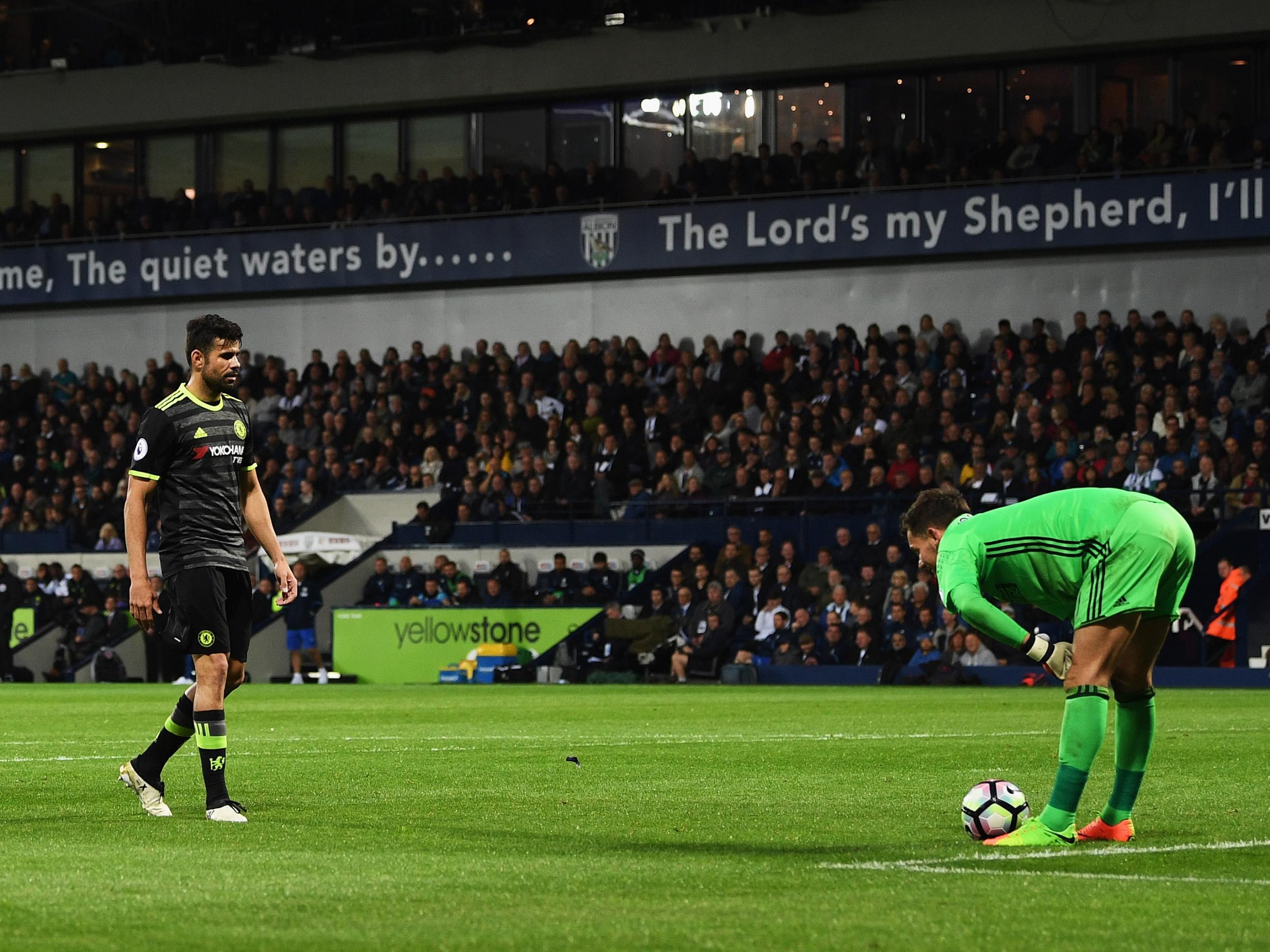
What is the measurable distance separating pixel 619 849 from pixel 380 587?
81.9ft

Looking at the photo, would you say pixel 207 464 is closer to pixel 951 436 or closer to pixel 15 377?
pixel 951 436

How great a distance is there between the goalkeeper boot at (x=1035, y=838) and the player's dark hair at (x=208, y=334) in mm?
3911

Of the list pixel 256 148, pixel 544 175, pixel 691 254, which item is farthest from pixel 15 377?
pixel 691 254

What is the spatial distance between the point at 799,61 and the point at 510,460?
946 cm

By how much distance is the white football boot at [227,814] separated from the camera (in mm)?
8586

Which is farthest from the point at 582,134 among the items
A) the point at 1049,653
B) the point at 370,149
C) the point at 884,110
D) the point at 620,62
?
the point at 1049,653

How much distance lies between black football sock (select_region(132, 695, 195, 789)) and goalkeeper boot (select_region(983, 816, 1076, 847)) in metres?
3.68

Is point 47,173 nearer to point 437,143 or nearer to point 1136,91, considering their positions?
point 437,143

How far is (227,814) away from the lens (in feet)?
28.3

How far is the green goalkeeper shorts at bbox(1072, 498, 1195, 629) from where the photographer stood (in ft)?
24.4

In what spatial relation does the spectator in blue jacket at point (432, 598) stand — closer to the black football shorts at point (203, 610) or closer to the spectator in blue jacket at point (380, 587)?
the spectator in blue jacket at point (380, 587)

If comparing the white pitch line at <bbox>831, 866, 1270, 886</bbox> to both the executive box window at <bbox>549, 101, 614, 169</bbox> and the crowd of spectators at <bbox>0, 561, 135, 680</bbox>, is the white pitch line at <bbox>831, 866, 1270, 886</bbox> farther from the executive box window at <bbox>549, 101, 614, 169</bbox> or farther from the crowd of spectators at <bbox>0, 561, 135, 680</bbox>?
the executive box window at <bbox>549, 101, 614, 169</bbox>

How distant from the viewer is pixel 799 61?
122ft

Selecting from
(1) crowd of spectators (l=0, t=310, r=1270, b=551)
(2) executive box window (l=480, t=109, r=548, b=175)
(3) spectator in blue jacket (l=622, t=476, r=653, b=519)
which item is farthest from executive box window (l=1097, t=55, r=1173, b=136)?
(2) executive box window (l=480, t=109, r=548, b=175)
